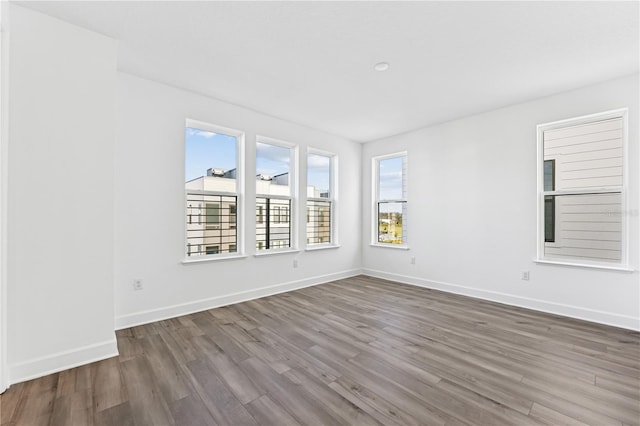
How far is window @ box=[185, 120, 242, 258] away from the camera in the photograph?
3525 mm

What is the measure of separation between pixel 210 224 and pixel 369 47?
2816mm

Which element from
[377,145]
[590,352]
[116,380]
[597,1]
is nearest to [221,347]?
[116,380]

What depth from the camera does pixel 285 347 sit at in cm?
252

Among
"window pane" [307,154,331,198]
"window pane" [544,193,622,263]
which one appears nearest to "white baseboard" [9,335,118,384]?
"window pane" [307,154,331,198]

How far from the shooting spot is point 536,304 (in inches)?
140

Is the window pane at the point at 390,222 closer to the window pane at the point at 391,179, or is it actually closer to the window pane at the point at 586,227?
the window pane at the point at 391,179

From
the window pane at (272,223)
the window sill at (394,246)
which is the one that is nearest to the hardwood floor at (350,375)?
the window pane at (272,223)

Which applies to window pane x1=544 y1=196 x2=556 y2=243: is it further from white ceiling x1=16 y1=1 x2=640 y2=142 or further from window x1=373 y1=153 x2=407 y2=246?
window x1=373 y1=153 x2=407 y2=246

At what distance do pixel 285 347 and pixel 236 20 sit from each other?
2804 mm

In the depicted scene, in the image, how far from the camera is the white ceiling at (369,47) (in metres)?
2.06

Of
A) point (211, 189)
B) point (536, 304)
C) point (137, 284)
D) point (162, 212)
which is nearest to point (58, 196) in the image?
point (162, 212)

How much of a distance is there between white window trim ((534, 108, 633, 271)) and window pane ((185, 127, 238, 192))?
4.12m

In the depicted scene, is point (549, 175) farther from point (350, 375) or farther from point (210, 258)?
point (210, 258)

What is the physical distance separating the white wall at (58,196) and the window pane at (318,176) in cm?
305
